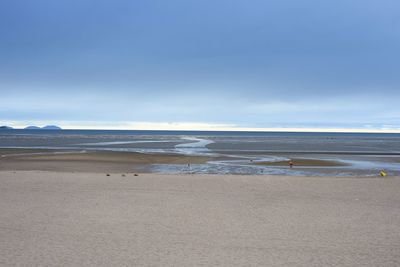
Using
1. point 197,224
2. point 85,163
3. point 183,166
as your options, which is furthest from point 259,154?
point 197,224

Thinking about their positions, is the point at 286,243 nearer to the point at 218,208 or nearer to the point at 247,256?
the point at 247,256

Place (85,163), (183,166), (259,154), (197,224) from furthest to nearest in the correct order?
(259,154) < (85,163) < (183,166) < (197,224)

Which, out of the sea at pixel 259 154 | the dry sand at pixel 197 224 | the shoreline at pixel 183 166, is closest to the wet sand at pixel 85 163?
the shoreline at pixel 183 166

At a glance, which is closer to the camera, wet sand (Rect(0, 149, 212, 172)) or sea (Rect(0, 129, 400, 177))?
sea (Rect(0, 129, 400, 177))

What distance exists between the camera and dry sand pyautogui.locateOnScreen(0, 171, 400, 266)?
6898mm

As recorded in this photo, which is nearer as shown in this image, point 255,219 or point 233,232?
point 233,232

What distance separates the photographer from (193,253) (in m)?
7.11

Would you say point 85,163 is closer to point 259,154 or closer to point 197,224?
point 259,154

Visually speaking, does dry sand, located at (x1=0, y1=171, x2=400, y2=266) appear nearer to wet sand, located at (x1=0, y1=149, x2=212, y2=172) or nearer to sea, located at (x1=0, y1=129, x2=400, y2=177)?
sea, located at (x1=0, y1=129, x2=400, y2=177)

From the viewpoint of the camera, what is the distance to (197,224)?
30.7 ft

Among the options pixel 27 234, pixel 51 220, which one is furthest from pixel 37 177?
pixel 27 234

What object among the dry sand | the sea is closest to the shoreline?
the sea

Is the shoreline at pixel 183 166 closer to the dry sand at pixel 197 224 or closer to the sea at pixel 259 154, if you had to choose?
the sea at pixel 259 154

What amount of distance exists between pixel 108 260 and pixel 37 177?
12603 mm
